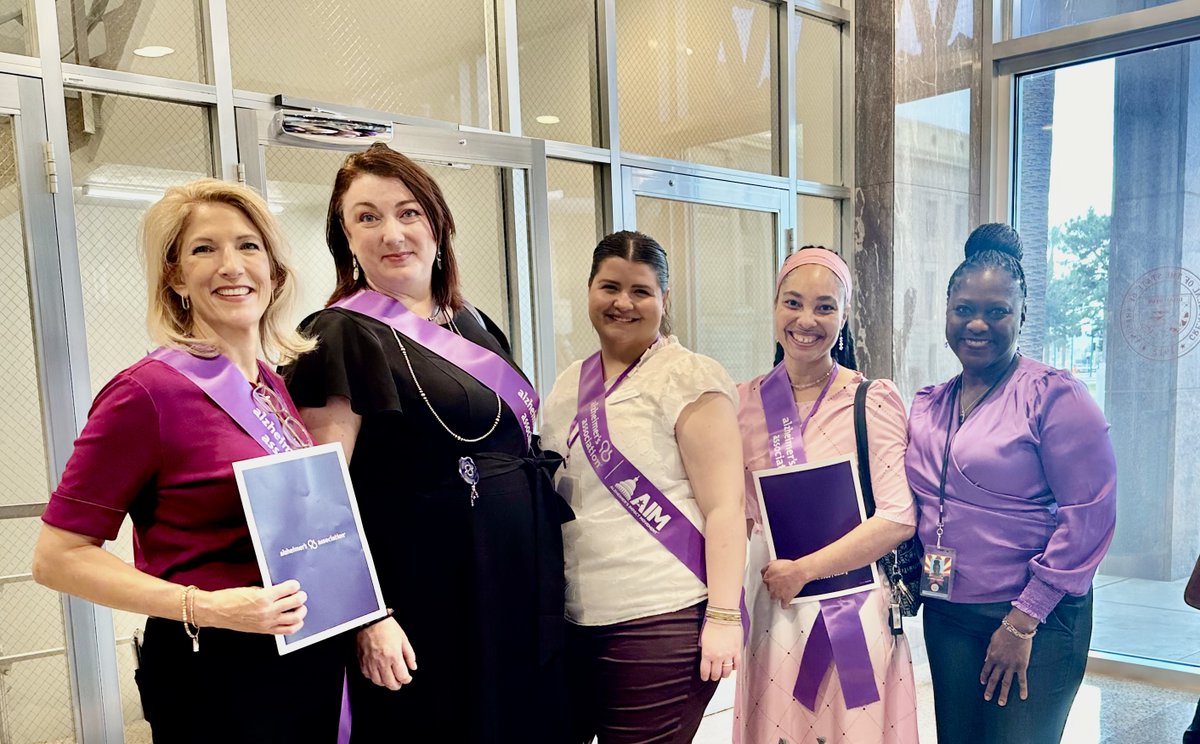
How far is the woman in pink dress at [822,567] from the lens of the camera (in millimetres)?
1778

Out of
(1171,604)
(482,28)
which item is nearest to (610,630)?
(482,28)

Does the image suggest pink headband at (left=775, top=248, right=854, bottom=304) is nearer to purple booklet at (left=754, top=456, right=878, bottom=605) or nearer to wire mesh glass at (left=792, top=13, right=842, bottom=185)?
purple booklet at (left=754, top=456, right=878, bottom=605)

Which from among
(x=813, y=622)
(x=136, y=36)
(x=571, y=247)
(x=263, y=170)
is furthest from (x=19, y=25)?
(x=813, y=622)

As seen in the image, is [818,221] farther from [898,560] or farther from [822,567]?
[822,567]

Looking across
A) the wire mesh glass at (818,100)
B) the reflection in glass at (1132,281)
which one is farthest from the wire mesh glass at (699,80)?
the reflection in glass at (1132,281)

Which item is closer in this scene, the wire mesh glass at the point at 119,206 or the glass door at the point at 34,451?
the glass door at the point at 34,451

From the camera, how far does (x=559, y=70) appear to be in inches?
131

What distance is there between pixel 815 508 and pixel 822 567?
0.12 m

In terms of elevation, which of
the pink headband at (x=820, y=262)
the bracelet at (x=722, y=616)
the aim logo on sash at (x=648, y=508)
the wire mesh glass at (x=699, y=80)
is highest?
the wire mesh glass at (x=699, y=80)

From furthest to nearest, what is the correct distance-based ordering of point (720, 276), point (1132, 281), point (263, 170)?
point (720, 276)
point (1132, 281)
point (263, 170)

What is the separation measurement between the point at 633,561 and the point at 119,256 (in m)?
1.72

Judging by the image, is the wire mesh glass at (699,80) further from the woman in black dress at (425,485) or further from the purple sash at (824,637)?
the woman in black dress at (425,485)

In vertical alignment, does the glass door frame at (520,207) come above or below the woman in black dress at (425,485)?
above

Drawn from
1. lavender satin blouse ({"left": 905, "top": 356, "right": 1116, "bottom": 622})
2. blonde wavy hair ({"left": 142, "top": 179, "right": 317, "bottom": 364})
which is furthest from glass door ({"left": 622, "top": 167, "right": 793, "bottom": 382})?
blonde wavy hair ({"left": 142, "top": 179, "right": 317, "bottom": 364})
